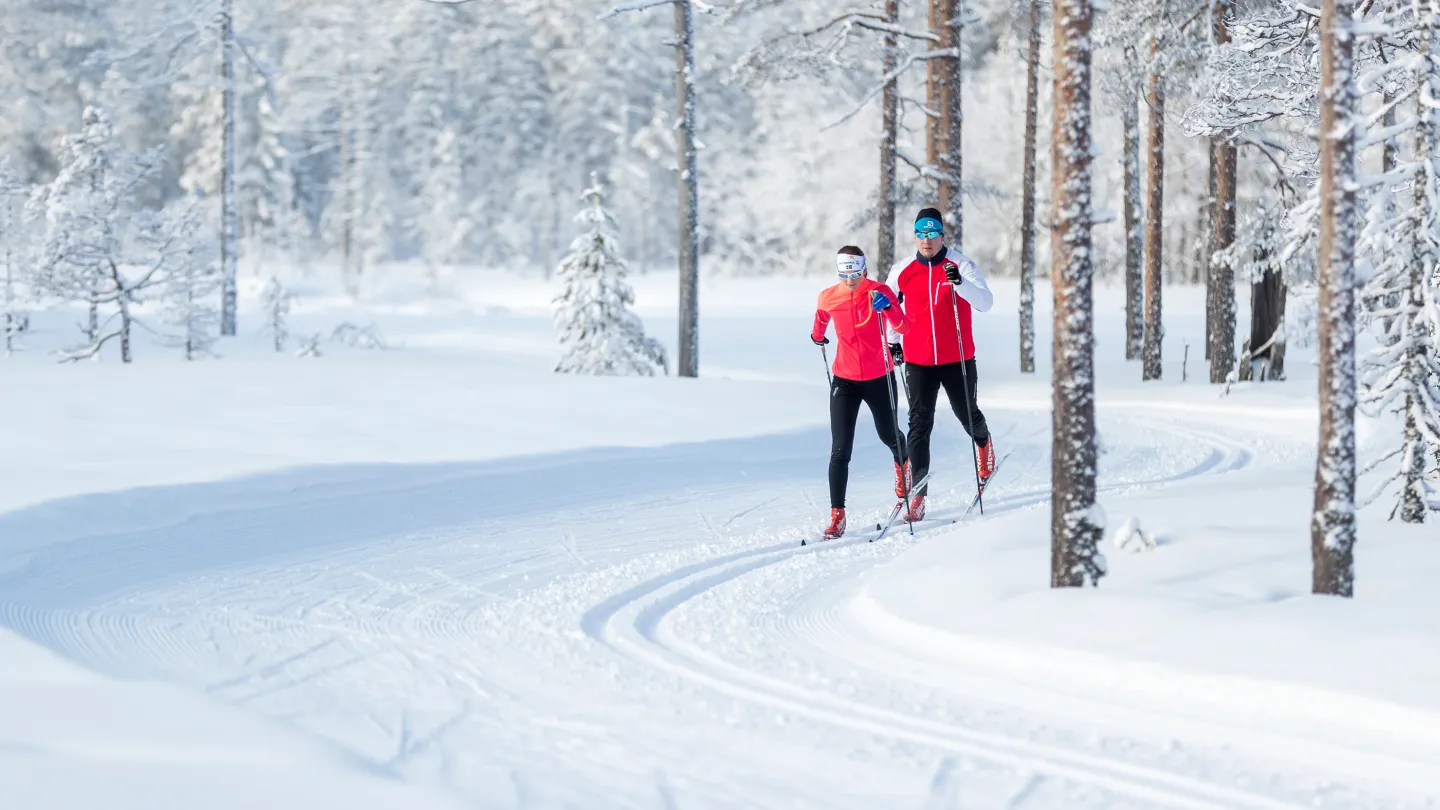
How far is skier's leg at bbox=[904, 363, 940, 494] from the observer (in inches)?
408

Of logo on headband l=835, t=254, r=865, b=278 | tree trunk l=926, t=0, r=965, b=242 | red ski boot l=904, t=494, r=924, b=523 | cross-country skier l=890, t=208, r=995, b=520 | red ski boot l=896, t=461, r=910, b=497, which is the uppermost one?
tree trunk l=926, t=0, r=965, b=242

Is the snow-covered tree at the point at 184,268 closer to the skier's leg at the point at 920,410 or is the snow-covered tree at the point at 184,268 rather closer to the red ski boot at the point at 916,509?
the skier's leg at the point at 920,410

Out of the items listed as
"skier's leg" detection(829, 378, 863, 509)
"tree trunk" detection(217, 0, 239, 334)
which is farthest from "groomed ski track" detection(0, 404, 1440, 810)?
"tree trunk" detection(217, 0, 239, 334)

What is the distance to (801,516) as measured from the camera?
10.8m

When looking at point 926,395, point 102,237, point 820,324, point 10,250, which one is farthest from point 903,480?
point 10,250

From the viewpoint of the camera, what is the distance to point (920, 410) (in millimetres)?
10398

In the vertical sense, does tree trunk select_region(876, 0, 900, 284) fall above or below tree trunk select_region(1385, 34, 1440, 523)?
above

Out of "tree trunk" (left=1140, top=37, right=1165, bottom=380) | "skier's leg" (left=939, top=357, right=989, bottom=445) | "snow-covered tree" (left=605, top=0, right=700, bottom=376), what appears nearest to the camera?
"skier's leg" (left=939, top=357, right=989, bottom=445)

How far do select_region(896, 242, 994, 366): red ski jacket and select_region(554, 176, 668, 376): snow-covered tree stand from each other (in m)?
13.8

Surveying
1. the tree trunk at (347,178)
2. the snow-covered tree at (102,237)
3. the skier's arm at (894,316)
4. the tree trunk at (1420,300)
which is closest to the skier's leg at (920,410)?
the skier's arm at (894,316)

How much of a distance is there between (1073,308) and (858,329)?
3.14 meters

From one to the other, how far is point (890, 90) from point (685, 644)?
16.8 m

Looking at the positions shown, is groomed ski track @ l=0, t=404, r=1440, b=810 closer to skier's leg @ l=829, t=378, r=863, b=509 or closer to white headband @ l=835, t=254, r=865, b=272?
skier's leg @ l=829, t=378, r=863, b=509

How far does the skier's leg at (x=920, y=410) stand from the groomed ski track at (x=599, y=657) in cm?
59
